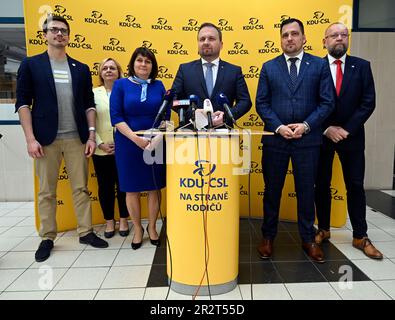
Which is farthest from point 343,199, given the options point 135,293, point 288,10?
point 135,293

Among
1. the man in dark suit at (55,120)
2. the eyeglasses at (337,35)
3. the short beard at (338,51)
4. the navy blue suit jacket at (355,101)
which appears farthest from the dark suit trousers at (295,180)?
the man in dark suit at (55,120)

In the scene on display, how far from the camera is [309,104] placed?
245 cm

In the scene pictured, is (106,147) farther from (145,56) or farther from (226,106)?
(226,106)

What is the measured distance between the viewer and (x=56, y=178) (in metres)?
2.83

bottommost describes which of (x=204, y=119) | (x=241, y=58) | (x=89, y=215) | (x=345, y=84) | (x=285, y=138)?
(x=89, y=215)

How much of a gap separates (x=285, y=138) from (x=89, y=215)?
74.4 inches

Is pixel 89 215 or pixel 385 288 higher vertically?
pixel 89 215

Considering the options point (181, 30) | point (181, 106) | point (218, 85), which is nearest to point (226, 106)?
point (181, 106)

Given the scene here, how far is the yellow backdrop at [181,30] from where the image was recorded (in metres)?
3.29

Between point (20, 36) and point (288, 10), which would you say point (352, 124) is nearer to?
point (288, 10)

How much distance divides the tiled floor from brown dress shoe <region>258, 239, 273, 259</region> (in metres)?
0.05

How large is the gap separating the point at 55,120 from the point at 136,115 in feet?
2.21

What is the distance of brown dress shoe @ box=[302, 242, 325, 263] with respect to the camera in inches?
101

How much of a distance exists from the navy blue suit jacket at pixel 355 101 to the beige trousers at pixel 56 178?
2.24 metres
